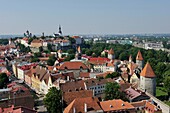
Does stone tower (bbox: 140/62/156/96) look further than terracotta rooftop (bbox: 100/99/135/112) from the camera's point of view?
Yes

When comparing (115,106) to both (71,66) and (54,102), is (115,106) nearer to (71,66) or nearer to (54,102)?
(54,102)

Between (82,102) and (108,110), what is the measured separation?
12.2 ft

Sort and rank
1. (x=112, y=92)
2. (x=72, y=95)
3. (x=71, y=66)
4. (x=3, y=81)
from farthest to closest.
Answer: (x=71, y=66) < (x=3, y=81) < (x=112, y=92) < (x=72, y=95)

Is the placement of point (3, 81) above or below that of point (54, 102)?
below

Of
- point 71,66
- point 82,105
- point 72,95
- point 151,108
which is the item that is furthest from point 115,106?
point 71,66

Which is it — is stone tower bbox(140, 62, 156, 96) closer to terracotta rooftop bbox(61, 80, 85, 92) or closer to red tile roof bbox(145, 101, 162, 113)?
red tile roof bbox(145, 101, 162, 113)

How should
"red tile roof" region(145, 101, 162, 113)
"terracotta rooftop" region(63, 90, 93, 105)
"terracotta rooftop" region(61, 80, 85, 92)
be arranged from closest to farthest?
"red tile roof" region(145, 101, 162, 113)
"terracotta rooftop" region(63, 90, 93, 105)
"terracotta rooftop" region(61, 80, 85, 92)

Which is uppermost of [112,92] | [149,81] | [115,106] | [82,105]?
[82,105]

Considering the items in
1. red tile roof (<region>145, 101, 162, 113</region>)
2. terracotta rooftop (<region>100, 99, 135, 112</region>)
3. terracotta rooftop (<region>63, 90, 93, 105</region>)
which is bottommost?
red tile roof (<region>145, 101, 162, 113</region>)

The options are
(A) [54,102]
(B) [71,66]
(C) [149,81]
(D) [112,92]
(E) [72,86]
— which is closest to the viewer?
(A) [54,102]

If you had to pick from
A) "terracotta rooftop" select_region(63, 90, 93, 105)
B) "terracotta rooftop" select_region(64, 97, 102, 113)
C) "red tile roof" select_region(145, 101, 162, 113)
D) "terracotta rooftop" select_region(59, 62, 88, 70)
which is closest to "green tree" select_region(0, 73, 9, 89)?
"terracotta rooftop" select_region(59, 62, 88, 70)

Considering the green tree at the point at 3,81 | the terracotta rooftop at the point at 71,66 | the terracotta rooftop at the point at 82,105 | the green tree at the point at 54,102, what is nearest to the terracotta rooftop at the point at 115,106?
the terracotta rooftop at the point at 82,105

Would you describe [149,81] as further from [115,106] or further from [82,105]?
[82,105]

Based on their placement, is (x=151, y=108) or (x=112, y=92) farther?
(x=112, y=92)
